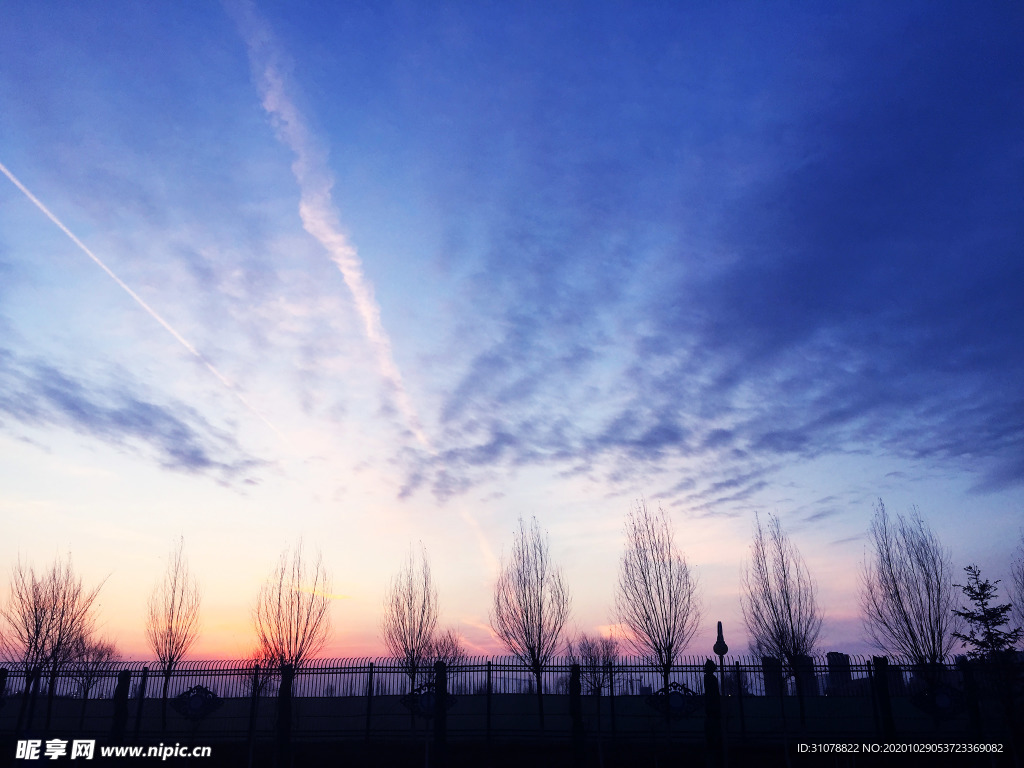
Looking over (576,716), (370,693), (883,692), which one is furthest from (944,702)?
(370,693)

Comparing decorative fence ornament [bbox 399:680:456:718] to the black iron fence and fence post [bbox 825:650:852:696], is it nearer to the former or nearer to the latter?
the black iron fence

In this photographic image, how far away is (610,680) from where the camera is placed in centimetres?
2503

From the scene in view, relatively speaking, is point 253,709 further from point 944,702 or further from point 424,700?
point 944,702

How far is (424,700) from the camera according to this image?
77.2 ft

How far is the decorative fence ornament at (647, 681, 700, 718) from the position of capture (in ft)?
80.5

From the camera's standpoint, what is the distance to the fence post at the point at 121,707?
2344 cm

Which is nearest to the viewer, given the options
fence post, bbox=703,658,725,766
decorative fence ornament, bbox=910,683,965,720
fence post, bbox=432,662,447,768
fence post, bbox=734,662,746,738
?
fence post, bbox=703,658,725,766

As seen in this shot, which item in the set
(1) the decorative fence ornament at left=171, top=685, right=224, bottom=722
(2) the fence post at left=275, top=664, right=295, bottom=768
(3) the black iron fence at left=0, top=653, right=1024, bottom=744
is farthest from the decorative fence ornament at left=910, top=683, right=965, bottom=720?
(1) the decorative fence ornament at left=171, top=685, right=224, bottom=722

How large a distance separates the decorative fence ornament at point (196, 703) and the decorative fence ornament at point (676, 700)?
51.5 feet

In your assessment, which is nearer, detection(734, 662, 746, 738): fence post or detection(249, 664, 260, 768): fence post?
detection(249, 664, 260, 768): fence post

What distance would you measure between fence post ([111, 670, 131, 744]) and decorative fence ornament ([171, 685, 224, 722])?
169cm

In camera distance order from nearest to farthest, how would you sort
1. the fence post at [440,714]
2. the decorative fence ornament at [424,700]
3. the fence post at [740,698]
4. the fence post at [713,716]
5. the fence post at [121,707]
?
1. the fence post at [713,716]
2. the fence post at [440,714]
3. the decorative fence ornament at [424,700]
4. the fence post at [121,707]
5. the fence post at [740,698]

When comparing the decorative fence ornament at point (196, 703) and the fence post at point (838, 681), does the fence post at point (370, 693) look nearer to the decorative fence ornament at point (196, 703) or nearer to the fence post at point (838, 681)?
the decorative fence ornament at point (196, 703)

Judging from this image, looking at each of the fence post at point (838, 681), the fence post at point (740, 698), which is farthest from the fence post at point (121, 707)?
the fence post at point (838, 681)
